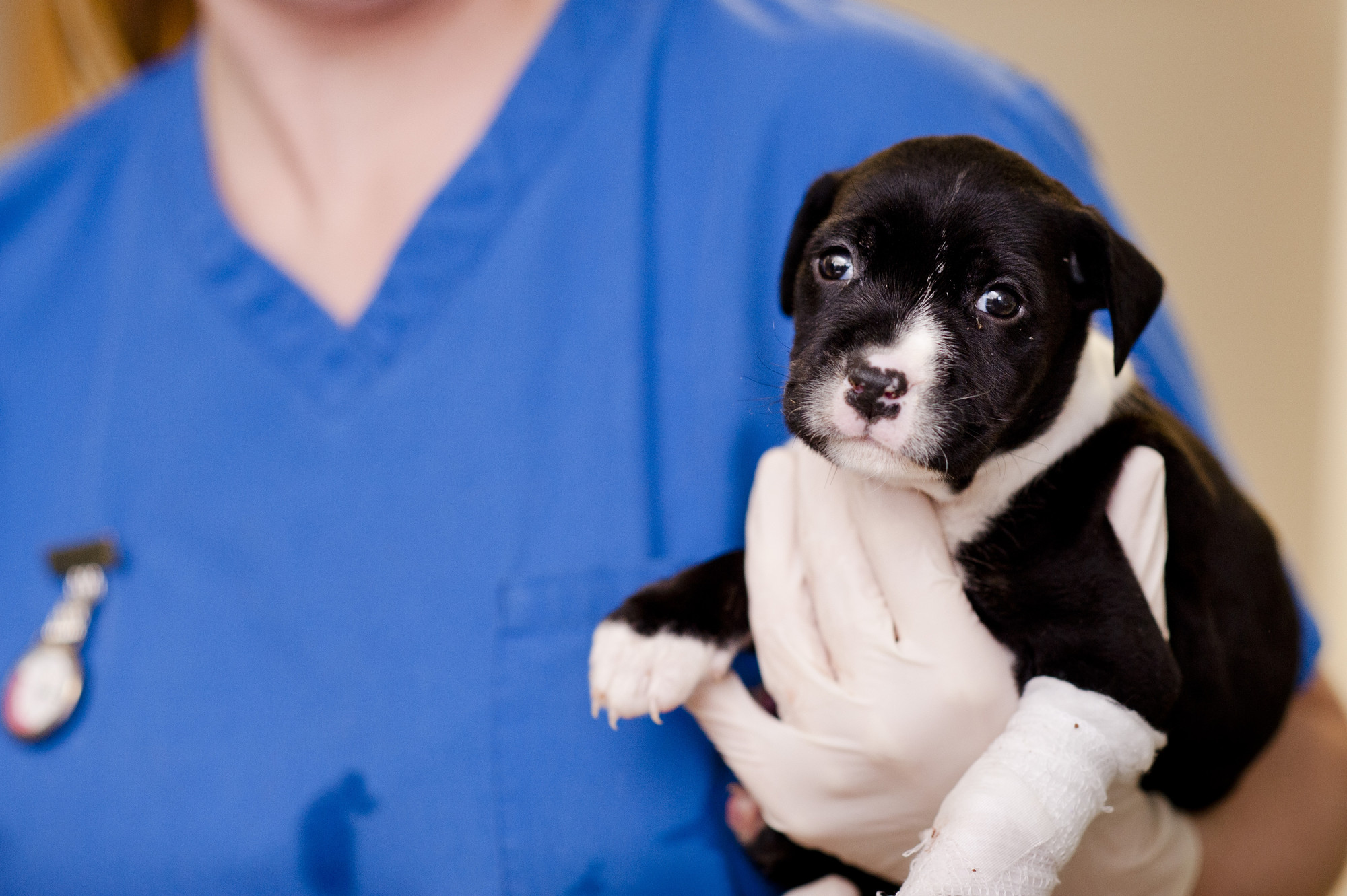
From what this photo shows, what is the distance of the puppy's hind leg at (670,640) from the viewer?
3.14ft

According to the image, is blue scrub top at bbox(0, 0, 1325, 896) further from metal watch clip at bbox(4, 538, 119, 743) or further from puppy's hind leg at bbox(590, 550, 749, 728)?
puppy's hind leg at bbox(590, 550, 749, 728)

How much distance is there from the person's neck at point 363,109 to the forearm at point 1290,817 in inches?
52.6

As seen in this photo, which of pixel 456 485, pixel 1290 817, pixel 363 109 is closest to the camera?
pixel 1290 817

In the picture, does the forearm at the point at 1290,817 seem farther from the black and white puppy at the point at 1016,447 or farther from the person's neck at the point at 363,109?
the person's neck at the point at 363,109

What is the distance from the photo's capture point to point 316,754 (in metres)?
1.34

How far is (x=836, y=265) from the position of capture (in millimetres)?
654

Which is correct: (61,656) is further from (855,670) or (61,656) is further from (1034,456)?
(1034,456)

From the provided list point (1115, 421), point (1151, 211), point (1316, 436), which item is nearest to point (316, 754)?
point (1115, 421)

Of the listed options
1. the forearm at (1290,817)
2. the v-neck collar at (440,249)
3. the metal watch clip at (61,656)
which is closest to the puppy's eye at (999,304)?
the forearm at (1290,817)

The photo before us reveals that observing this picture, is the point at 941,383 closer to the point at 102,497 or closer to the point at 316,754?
the point at 316,754

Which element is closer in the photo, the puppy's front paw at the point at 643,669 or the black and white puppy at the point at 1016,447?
the black and white puppy at the point at 1016,447

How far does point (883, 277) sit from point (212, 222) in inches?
58.1

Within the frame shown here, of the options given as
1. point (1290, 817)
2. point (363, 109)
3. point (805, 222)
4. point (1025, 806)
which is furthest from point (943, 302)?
point (363, 109)

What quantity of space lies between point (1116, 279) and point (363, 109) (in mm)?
1397
